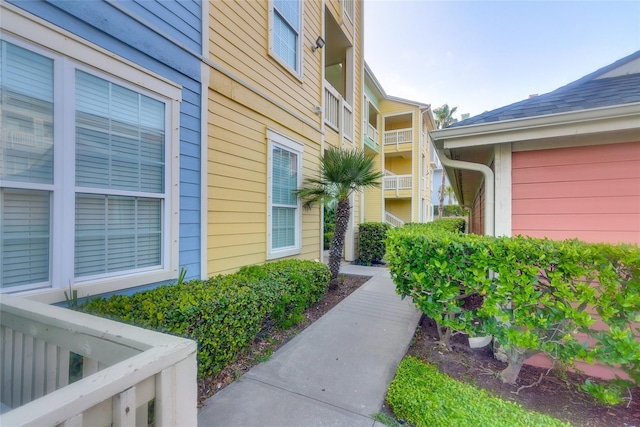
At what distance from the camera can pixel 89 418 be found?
0.89 meters

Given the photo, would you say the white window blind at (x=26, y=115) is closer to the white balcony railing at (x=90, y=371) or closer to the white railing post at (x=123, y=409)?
the white balcony railing at (x=90, y=371)

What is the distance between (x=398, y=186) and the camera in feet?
53.0

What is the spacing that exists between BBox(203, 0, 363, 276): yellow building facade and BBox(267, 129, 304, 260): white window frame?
2 cm

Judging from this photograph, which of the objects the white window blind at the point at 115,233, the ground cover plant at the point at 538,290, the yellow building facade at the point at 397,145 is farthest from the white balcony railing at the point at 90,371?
the yellow building facade at the point at 397,145

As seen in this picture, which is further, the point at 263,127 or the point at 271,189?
the point at 271,189

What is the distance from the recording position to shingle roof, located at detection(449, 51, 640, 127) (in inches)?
106

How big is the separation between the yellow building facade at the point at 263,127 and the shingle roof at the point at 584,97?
125 inches

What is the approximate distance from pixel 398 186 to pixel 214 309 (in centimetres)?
1492

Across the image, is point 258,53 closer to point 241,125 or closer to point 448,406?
point 241,125

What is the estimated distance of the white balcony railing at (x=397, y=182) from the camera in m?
15.9

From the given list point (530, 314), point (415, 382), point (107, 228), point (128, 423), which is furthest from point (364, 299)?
point (128, 423)

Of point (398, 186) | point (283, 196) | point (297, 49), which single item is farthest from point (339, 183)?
point (398, 186)

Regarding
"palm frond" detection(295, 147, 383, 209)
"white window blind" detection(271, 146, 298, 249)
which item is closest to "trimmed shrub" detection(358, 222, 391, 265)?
"palm frond" detection(295, 147, 383, 209)

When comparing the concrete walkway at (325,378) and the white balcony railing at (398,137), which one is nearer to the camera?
the concrete walkway at (325,378)
